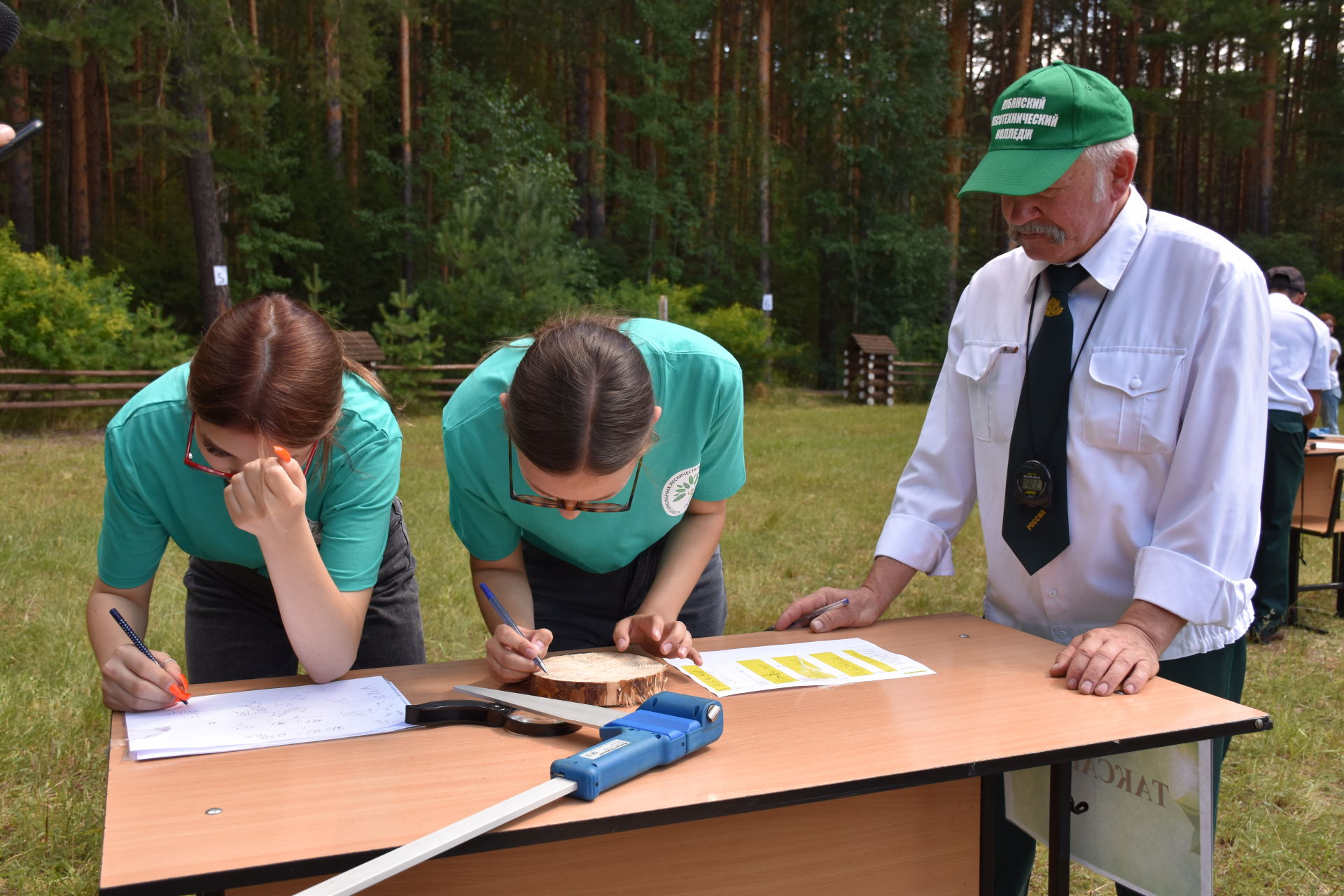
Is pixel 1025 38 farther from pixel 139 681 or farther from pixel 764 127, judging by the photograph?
pixel 139 681

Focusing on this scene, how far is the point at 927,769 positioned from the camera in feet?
4.52

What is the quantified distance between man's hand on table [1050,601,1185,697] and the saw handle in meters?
0.66

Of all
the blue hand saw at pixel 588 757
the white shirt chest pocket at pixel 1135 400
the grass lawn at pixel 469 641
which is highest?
the white shirt chest pocket at pixel 1135 400

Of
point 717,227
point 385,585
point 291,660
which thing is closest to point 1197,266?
point 385,585

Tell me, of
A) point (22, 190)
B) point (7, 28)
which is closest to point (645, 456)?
point (7, 28)

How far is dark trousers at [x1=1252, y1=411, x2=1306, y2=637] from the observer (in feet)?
15.1

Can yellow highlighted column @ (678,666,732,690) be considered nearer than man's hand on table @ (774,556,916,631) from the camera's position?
Yes

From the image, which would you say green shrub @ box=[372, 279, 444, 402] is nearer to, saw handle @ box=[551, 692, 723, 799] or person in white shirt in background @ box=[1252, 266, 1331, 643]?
person in white shirt in background @ box=[1252, 266, 1331, 643]

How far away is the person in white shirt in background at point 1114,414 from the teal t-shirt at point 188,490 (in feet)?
3.80

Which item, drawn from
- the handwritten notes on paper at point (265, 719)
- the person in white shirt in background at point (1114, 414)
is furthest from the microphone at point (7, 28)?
the person in white shirt in background at point (1114, 414)

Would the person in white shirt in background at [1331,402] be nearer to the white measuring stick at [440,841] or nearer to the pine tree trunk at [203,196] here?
the white measuring stick at [440,841]

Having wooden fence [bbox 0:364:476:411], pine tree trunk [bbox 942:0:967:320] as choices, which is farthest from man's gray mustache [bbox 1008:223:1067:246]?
pine tree trunk [bbox 942:0:967:320]

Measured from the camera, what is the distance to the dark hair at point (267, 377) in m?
1.65

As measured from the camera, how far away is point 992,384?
6.75 feet
